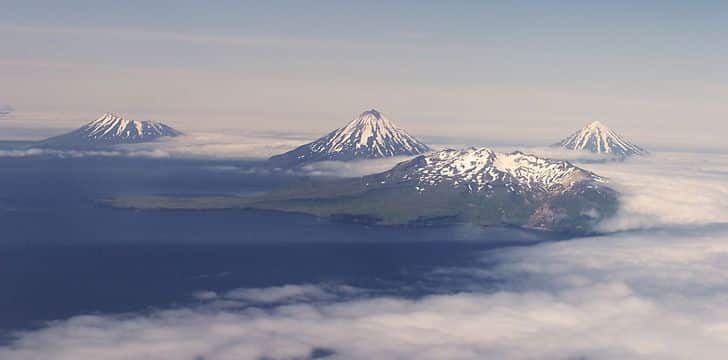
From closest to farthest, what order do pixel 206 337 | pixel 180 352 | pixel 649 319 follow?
pixel 180 352
pixel 206 337
pixel 649 319

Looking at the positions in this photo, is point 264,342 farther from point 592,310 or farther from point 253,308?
point 592,310

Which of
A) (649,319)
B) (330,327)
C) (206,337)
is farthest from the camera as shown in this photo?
(649,319)

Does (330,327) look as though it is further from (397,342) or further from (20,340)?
(20,340)

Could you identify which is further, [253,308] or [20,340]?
[253,308]

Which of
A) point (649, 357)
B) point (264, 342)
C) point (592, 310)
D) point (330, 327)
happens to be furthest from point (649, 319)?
point (264, 342)

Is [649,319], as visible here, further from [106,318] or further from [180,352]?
[106,318]

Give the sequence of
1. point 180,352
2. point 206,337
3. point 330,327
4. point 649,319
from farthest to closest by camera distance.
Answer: point 649,319 < point 330,327 < point 206,337 < point 180,352

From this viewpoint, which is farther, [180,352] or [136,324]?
[136,324]

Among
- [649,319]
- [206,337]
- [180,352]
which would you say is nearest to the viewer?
[180,352]

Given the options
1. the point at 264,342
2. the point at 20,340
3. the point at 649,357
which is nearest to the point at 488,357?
the point at 649,357
